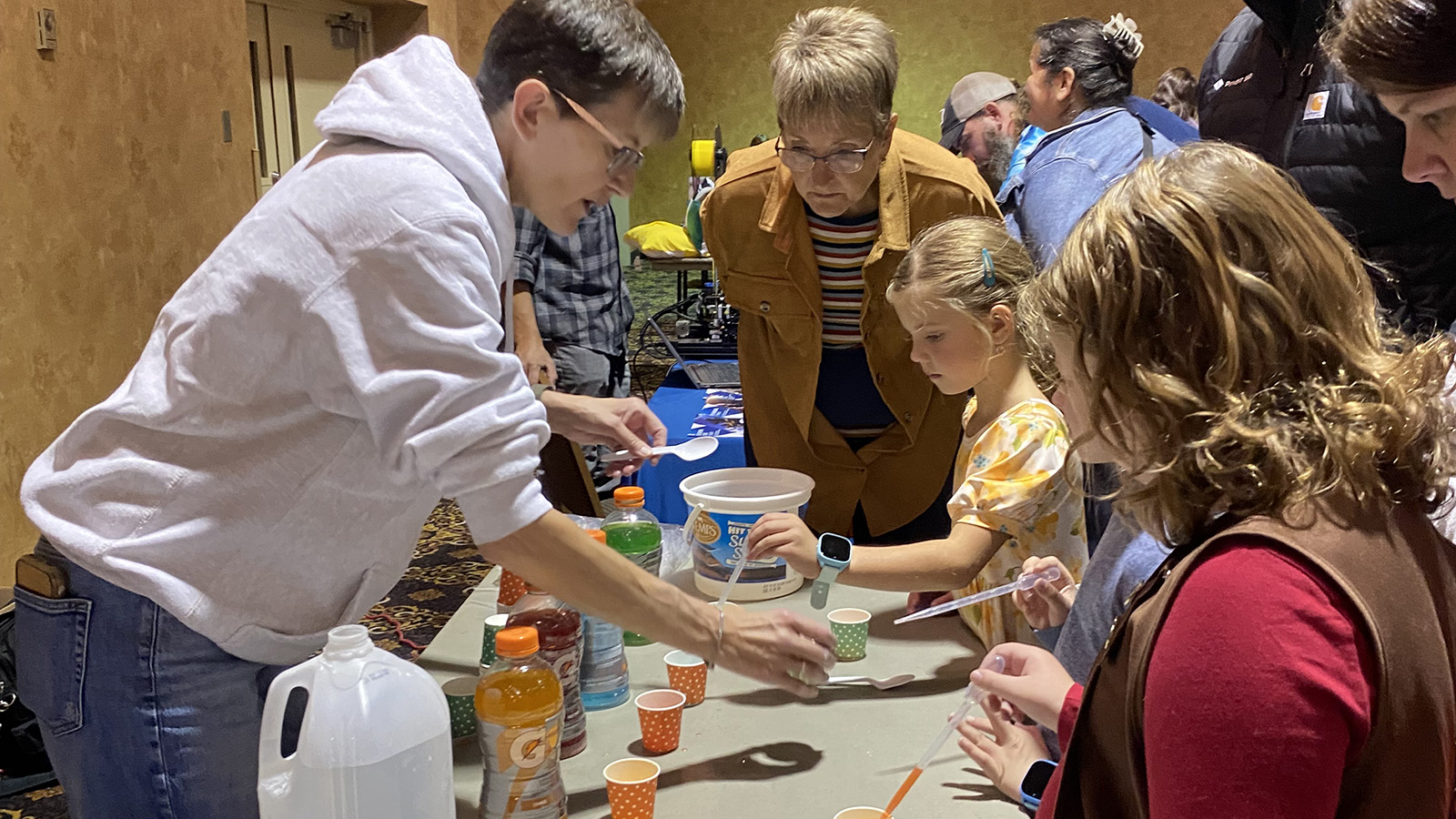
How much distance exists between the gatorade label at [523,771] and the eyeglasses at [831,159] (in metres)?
1.20

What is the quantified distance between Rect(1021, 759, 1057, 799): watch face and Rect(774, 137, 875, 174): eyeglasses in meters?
1.17

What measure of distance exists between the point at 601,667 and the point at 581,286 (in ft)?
7.54

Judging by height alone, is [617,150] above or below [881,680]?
above

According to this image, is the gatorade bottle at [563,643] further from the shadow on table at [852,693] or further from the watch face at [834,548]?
the watch face at [834,548]

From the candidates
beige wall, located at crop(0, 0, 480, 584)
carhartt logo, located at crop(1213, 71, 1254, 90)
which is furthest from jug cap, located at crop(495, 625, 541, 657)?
beige wall, located at crop(0, 0, 480, 584)

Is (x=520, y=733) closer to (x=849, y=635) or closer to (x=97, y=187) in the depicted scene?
(x=849, y=635)

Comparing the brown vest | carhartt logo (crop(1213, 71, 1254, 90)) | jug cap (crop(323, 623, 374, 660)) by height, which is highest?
carhartt logo (crop(1213, 71, 1254, 90))

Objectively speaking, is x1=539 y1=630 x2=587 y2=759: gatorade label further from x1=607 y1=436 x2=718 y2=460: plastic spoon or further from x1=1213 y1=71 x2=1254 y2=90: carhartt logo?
x1=1213 y1=71 x2=1254 y2=90: carhartt logo

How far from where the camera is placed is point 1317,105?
2264 mm

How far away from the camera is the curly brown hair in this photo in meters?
0.77

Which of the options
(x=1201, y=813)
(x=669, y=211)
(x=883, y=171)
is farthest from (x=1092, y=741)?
(x=669, y=211)

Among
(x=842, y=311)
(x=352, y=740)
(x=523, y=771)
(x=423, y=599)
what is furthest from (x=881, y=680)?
(x=423, y=599)

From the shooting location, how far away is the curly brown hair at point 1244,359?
2.54 ft

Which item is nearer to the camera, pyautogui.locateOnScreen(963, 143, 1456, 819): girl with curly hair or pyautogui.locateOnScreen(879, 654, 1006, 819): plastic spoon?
pyautogui.locateOnScreen(963, 143, 1456, 819): girl with curly hair
